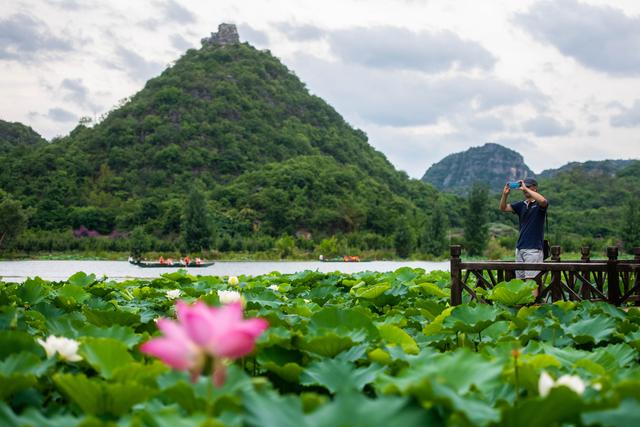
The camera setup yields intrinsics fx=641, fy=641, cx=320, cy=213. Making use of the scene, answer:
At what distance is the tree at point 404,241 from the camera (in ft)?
179

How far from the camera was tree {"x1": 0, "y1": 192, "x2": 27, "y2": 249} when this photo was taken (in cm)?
4588

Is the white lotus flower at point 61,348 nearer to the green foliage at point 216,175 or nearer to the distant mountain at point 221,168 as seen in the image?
the green foliage at point 216,175

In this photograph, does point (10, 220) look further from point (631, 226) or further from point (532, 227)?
point (532, 227)

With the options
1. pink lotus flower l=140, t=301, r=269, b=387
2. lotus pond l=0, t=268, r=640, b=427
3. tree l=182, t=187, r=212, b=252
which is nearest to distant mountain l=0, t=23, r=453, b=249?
tree l=182, t=187, r=212, b=252

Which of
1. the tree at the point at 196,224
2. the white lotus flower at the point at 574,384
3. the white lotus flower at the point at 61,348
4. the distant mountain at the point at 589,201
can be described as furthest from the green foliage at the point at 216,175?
the white lotus flower at the point at 574,384

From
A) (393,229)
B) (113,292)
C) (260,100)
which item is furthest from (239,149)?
(113,292)

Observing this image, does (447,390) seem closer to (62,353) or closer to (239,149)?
(62,353)

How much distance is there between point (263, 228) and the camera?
57.3 m

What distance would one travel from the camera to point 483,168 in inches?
5113

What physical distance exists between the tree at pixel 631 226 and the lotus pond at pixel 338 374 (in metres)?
48.7

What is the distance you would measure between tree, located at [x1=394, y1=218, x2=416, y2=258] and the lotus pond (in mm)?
50781

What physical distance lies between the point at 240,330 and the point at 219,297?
8.88 ft

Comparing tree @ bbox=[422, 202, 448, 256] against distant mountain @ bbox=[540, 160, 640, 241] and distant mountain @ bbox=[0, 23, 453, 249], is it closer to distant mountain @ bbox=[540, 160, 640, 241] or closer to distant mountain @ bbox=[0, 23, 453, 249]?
distant mountain @ bbox=[0, 23, 453, 249]

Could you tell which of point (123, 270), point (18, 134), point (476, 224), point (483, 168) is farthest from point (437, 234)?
point (483, 168)
